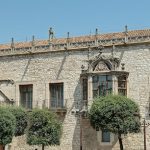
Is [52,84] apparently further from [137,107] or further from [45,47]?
A: [137,107]

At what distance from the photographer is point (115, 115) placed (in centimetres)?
3694

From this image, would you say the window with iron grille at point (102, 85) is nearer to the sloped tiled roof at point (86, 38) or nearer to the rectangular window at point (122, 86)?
the rectangular window at point (122, 86)

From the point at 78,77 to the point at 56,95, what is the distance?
2.76 metres

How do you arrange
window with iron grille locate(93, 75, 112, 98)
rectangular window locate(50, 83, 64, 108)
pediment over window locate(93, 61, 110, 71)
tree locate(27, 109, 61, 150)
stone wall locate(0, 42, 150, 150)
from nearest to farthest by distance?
1. tree locate(27, 109, 61, 150)
2. stone wall locate(0, 42, 150, 150)
3. window with iron grille locate(93, 75, 112, 98)
4. pediment over window locate(93, 61, 110, 71)
5. rectangular window locate(50, 83, 64, 108)

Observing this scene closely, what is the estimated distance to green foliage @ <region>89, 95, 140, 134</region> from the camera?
36781 mm

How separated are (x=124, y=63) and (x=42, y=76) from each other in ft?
25.3

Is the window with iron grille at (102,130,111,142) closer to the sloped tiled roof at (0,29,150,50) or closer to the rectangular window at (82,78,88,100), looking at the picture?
the rectangular window at (82,78,88,100)

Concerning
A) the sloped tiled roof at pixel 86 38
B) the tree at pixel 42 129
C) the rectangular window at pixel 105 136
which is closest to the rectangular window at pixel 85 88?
the rectangular window at pixel 105 136

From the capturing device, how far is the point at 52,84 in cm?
4416

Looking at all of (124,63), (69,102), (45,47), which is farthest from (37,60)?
(124,63)

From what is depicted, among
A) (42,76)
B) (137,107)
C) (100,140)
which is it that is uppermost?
(42,76)

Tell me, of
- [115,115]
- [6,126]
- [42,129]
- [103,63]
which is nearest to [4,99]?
[42,129]

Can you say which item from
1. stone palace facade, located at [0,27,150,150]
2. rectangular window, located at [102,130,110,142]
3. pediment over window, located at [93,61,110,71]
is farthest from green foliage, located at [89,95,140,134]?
pediment over window, located at [93,61,110,71]

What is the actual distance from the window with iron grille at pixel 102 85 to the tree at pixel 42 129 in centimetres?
403
